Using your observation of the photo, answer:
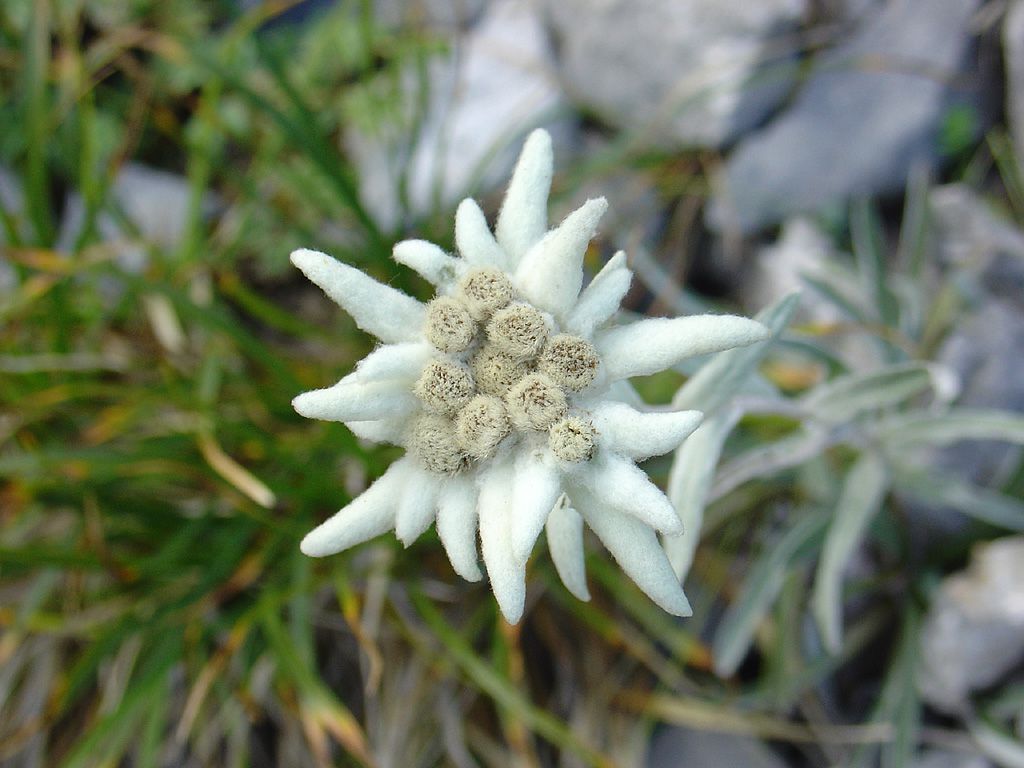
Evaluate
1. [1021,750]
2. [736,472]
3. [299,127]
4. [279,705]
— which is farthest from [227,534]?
[1021,750]

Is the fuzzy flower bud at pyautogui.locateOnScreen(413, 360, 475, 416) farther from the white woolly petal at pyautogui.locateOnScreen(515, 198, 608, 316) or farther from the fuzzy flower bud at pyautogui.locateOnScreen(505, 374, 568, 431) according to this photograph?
the white woolly petal at pyautogui.locateOnScreen(515, 198, 608, 316)

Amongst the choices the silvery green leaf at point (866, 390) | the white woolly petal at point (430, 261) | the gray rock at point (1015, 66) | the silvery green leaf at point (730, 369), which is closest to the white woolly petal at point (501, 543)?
the white woolly petal at point (430, 261)

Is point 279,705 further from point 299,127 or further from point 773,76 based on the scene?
point 773,76

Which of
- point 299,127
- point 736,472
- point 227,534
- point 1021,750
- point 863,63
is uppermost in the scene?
point 299,127

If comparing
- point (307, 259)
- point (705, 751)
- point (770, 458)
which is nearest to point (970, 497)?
point (770, 458)

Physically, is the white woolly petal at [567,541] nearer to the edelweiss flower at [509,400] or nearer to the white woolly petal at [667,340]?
the edelweiss flower at [509,400]

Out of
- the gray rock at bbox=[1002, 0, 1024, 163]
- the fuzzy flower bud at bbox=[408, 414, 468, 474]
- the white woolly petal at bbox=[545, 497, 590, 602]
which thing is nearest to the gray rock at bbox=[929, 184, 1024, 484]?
the gray rock at bbox=[1002, 0, 1024, 163]
